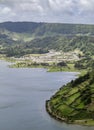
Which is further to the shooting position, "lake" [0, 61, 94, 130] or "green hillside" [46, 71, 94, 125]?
"green hillside" [46, 71, 94, 125]

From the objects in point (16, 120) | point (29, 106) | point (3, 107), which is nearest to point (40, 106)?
point (29, 106)

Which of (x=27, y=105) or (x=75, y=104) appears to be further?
(x=27, y=105)

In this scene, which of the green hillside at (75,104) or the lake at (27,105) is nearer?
the lake at (27,105)

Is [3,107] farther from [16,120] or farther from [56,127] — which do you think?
[56,127]

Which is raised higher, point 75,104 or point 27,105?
point 75,104
